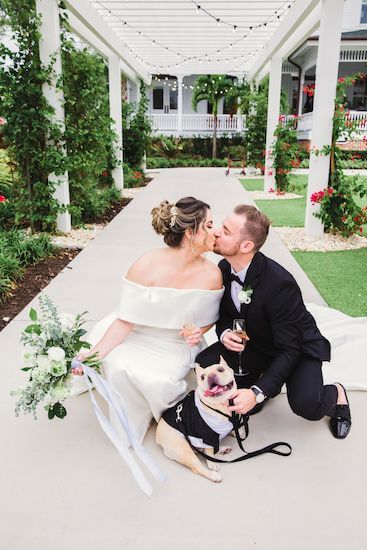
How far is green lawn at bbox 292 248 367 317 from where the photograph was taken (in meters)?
5.26

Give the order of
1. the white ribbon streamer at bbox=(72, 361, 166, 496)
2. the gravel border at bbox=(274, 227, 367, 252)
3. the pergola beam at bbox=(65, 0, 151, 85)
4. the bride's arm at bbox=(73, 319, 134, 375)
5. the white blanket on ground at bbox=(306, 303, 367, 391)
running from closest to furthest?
the white ribbon streamer at bbox=(72, 361, 166, 496)
the bride's arm at bbox=(73, 319, 134, 375)
the white blanket on ground at bbox=(306, 303, 367, 391)
the gravel border at bbox=(274, 227, 367, 252)
the pergola beam at bbox=(65, 0, 151, 85)

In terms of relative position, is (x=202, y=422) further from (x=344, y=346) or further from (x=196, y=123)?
(x=196, y=123)

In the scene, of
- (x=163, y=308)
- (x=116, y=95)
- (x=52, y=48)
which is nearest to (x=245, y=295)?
(x=163, y=308)

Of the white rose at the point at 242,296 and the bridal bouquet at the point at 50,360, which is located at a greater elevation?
the white rose at the point at 242,296

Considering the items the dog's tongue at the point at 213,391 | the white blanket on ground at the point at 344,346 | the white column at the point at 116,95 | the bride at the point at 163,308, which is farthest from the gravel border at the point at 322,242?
the white column at the point at 116,95

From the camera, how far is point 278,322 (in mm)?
2717

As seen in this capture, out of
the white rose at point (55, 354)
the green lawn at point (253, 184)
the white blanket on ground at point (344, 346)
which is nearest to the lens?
the white rose at point (55, 354)

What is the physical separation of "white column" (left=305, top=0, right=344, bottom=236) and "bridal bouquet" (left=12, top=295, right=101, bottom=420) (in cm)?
612

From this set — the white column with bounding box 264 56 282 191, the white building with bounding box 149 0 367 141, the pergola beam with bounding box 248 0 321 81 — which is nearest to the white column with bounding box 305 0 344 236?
the pergola beam with bounding box 248 0 321 81

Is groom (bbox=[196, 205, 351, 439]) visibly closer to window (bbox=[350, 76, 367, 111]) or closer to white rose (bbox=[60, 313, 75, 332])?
white rose (bbox=[60, 313, 75, 332])

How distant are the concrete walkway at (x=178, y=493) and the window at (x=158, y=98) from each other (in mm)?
32176

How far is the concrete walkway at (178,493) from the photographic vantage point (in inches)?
85.7

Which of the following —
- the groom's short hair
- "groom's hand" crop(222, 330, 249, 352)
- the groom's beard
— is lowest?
"groom's hand" crop(222, 330, 249, 352)

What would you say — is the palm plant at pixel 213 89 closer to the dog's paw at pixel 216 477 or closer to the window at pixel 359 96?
the window at pixel 359 96
